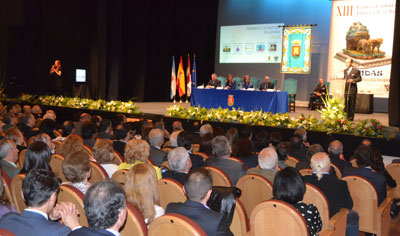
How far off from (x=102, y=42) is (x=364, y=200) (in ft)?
39.4

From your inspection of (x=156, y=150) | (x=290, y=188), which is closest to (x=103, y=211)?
(x=290, y=188)

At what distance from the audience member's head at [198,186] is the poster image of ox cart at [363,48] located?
37.3 feet

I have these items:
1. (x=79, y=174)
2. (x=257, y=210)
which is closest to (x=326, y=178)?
(x=257, y=210)

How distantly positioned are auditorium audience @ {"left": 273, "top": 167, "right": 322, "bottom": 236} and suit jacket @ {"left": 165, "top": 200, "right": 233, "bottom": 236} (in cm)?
49

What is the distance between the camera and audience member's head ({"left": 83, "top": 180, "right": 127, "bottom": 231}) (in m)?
1.73

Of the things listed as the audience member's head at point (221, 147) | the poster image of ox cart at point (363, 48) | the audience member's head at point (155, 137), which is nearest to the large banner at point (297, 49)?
the poster image of ox cart at point (363, 48)

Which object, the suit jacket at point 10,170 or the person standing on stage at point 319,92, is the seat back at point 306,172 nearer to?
the suit jacket at point 10,170

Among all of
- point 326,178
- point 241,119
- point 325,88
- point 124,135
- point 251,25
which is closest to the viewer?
point 326,178

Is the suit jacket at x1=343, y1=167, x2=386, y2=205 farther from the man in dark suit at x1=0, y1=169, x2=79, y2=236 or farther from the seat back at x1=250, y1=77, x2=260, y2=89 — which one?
the seat back at x1=250, y1=77, x2=260, y2=89

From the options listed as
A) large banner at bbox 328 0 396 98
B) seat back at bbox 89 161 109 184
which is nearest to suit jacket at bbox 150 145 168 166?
seat back at bbox 89 161 109 184

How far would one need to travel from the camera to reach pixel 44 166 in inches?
124

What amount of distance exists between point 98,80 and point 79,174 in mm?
11981

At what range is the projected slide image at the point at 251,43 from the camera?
1400cm

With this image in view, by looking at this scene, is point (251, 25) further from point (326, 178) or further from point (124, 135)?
point (326, 178)
